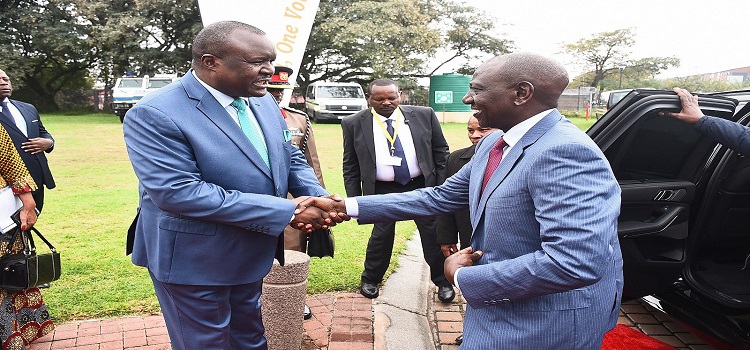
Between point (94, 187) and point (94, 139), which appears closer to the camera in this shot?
point (94, 187)

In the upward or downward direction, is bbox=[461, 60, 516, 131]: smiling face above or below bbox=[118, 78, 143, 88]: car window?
above

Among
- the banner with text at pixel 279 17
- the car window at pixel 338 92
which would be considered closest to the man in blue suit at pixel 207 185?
the banner with text at pixel 279 17

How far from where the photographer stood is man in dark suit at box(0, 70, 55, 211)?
4777 millimetres

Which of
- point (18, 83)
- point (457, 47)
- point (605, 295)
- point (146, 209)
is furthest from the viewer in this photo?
point (457, 47)

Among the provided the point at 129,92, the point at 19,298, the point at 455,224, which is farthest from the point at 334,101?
the point at 19,298

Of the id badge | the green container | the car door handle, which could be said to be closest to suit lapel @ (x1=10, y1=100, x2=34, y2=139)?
the id badge

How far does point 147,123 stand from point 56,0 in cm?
3097

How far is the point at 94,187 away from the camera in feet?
33.1

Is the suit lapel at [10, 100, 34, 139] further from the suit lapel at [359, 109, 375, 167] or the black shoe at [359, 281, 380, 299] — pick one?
the black shoe at [359, 281, 380, 299]

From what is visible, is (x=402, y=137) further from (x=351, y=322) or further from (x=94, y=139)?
(x=94, y=139)

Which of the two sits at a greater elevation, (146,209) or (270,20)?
(270,20)

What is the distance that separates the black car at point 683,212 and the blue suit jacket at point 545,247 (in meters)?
1.62

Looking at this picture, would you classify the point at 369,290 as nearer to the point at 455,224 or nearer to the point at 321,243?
the point at 455,224

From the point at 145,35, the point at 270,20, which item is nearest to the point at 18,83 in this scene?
the point at 145,35
